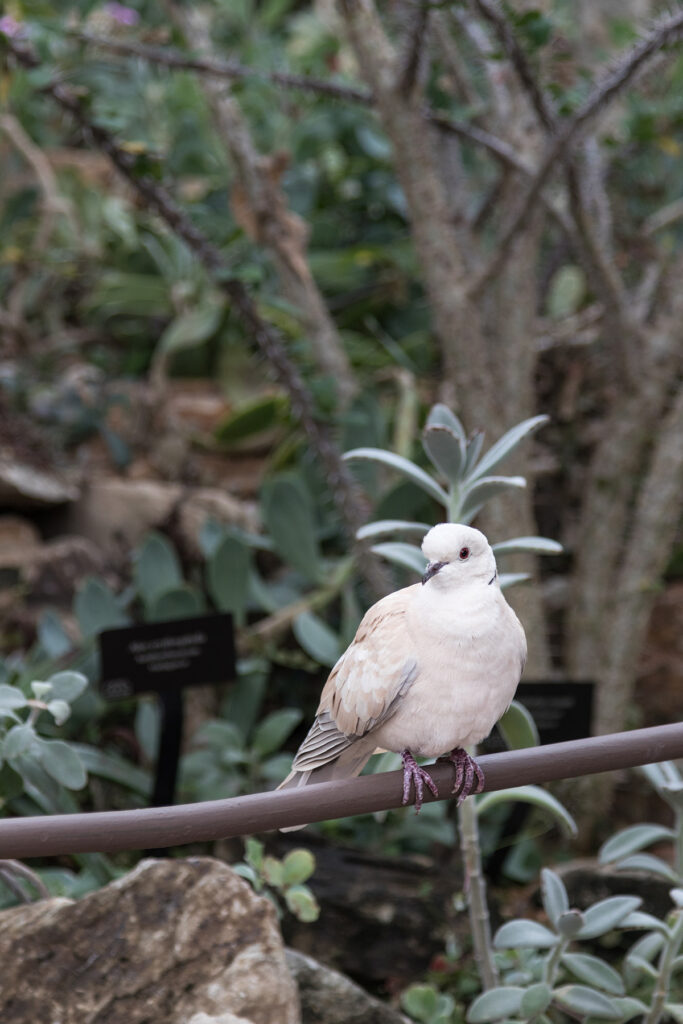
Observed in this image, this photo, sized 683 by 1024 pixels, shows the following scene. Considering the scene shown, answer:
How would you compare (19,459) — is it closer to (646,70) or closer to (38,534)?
(38,534)

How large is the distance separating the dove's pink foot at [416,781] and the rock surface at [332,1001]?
0.53 metres

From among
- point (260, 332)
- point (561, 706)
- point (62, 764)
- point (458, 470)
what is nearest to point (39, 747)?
point (62, 764)

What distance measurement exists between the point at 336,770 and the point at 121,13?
2.74m

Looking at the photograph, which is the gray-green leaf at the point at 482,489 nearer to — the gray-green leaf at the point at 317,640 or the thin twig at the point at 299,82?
the gray-green leaf at the point at 317,640

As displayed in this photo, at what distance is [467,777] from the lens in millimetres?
1059

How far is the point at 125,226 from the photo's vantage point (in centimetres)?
345

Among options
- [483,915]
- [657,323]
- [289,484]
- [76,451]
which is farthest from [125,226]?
[483,915]

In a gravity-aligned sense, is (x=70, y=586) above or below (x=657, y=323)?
below

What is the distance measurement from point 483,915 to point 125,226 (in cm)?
272

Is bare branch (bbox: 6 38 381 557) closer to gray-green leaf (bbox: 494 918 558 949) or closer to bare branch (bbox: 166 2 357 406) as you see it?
bare branch (bbox: 166 2 357 406)

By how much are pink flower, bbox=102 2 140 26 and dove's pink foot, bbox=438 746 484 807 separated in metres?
2.82

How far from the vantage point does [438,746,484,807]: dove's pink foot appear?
1.05m

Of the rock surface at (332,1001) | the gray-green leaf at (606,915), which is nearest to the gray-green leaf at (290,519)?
the rock surface at (332,1001)

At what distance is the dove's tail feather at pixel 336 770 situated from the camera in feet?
3.97
